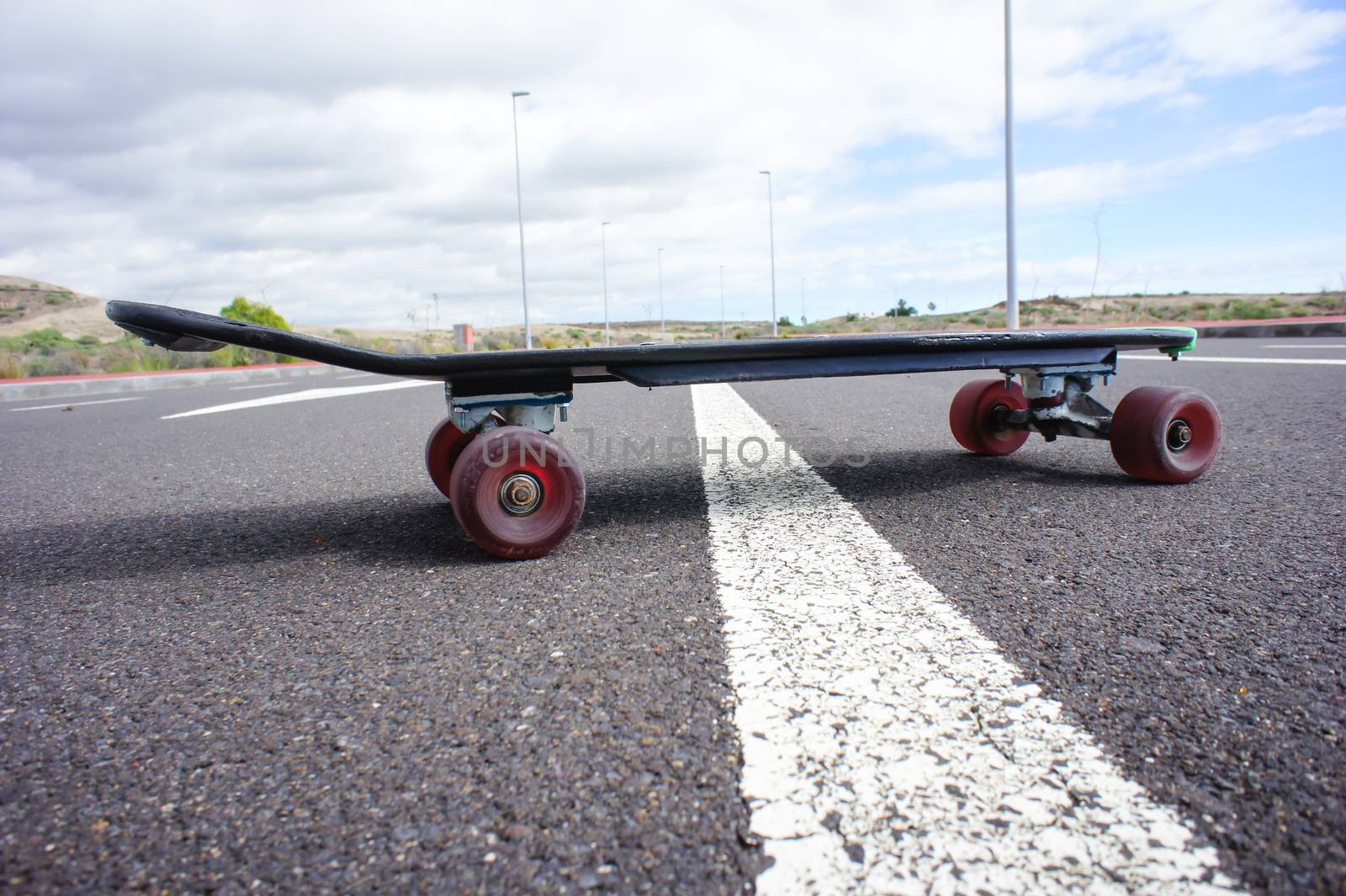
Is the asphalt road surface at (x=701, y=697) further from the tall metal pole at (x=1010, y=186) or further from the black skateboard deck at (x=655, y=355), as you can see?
the tall metal pole at (x=1010, y=186)

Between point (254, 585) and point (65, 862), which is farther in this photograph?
point (254, 585)

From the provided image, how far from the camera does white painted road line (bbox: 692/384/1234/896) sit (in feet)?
2.94

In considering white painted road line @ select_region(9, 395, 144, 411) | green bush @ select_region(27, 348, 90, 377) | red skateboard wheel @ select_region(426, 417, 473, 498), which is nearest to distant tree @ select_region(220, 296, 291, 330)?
green bush @ select_region(27, 348, 90, 377)

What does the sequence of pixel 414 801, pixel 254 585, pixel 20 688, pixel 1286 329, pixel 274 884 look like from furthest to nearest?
pixel 1286 329 → pixel 254 585 → pixel 20 688 → pixel 414 801 → pixel 274 884

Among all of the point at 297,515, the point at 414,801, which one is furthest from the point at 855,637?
the point at 297,515

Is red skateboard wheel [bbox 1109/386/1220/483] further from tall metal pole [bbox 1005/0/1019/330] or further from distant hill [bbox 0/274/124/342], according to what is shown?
distant hill [bbox 0/274/124/342]

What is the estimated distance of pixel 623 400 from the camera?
24.4 ft

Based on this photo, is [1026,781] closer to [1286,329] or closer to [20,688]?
[20,688]

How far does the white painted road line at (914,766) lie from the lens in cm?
90

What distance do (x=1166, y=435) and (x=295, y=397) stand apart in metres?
8.36

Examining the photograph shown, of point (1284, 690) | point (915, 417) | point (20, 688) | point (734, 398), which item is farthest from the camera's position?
point (734, 398)

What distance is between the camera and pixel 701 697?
51.0 inches

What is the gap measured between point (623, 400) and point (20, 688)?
6086mm

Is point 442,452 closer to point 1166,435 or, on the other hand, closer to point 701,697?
point 701,697
